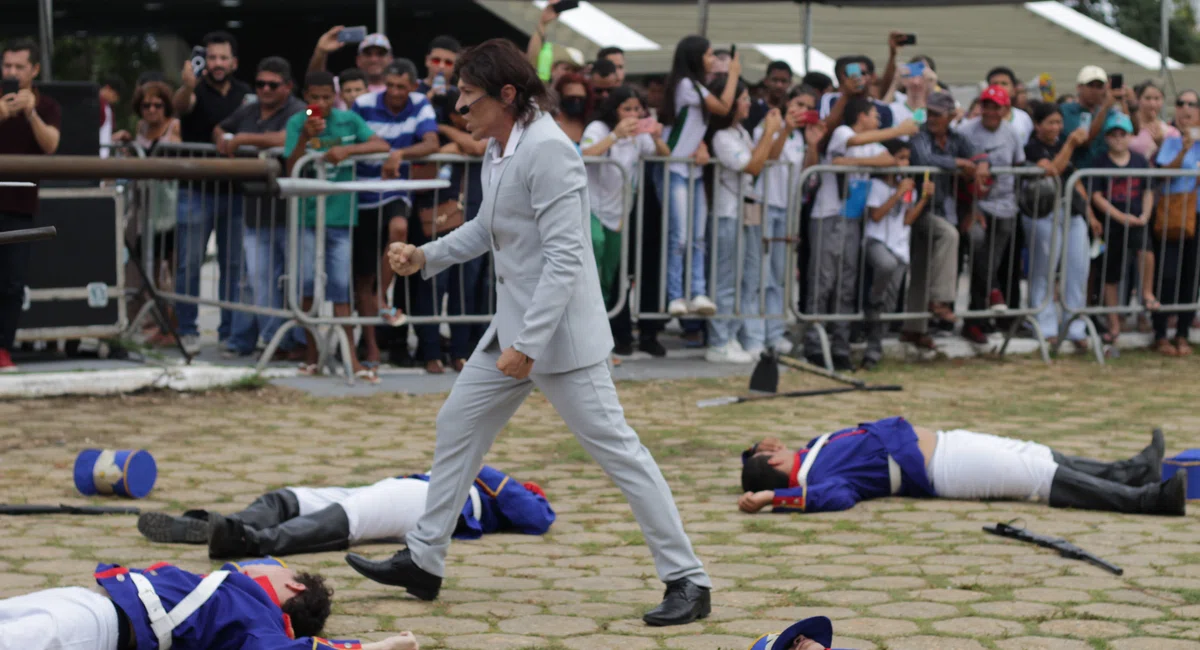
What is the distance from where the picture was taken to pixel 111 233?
10.5 metres

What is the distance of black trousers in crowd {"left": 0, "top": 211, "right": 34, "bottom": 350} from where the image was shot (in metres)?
9.68

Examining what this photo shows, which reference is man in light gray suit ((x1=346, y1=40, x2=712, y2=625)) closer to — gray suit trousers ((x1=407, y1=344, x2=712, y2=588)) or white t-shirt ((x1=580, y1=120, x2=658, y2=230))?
gray suit trousers ((x1=407, y1=344, x2=712, y2=588))

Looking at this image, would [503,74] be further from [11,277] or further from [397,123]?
[11,277]

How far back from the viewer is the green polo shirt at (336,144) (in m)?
10.2

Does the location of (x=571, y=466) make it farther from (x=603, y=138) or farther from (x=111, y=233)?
(x=111, y=233)

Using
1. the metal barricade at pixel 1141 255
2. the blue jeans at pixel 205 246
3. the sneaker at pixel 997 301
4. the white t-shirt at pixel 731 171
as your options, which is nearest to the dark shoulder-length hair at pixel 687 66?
the white t-shirt at pixel 731 171

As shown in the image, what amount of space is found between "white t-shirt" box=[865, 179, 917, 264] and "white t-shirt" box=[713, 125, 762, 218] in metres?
0.81

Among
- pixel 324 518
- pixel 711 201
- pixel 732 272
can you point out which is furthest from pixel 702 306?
pixel 324 518

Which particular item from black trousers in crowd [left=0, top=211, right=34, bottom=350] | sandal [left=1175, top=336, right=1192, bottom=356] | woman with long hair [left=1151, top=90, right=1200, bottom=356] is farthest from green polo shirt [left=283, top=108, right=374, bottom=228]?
sandal [left=1175, top=336, right=1192, bottom=356]

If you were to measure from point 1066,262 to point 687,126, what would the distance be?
10.7 feet

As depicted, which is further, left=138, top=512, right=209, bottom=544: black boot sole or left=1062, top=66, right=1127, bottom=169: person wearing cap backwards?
left=1062, top=66, right=1127, bottom=169: person wearing cap backwards

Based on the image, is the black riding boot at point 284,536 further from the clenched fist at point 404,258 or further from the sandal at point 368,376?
the sandal at point 368,376

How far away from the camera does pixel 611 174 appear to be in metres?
11.0

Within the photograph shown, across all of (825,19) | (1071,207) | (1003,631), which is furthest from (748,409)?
(825,19)
